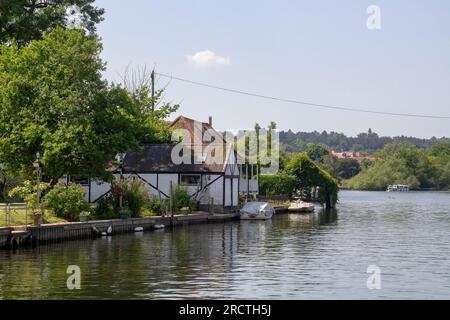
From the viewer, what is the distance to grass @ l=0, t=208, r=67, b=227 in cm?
4660

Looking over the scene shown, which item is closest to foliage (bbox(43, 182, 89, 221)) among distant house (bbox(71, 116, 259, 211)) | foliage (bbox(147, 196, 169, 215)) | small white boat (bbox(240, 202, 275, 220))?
foliage (bbox(147, 196, 169, 215))

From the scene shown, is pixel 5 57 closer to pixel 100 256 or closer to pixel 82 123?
pixel 82 123

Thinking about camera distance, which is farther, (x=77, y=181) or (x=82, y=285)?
(x=77, y=181)

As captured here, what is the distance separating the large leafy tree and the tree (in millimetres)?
7410

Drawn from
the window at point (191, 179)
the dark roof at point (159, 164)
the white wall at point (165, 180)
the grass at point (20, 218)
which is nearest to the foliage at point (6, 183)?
the grass at point (20, 218)

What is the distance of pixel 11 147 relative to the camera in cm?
5203

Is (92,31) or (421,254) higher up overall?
(92,31)

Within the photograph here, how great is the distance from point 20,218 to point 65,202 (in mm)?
3884

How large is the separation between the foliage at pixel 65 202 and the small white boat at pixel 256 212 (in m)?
24.5

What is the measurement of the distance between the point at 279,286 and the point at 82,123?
26500mm

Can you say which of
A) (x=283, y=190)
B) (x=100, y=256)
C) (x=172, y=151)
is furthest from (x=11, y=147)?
(x=283, y=190)

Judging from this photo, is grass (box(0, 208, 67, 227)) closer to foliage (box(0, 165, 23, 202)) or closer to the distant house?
foliage (box(0, 165, 23, 202))

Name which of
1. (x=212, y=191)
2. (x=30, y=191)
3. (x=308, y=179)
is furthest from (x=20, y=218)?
(x=308, y=179)

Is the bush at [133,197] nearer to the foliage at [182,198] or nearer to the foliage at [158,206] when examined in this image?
the foliage at [158,206]
